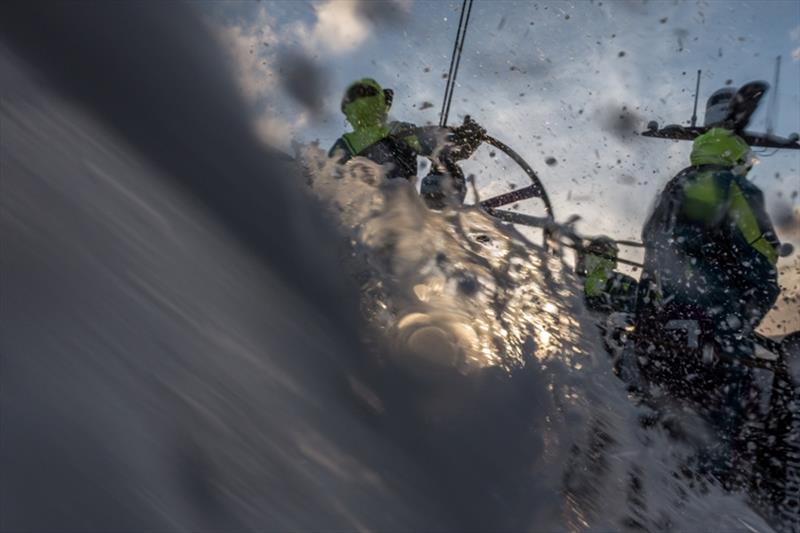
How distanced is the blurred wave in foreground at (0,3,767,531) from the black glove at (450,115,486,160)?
3.75ft

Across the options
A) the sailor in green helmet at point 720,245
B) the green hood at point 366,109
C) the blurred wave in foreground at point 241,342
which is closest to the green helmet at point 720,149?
the sailor in green helmet at point 720,245

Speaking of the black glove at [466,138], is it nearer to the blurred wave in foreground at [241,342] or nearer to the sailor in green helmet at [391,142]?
the sailor in green helmet at [391,142]

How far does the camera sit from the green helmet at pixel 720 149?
10.3 ft

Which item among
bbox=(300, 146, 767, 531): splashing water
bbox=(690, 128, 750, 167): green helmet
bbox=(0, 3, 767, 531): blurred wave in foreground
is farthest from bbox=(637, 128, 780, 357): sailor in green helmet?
bbox=(0, 3, 767, 531): blurred wave in foreground

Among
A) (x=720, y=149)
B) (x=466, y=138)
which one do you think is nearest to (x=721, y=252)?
(x=720, y=149)

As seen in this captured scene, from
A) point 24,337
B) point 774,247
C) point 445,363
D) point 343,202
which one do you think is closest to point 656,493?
point 445,363

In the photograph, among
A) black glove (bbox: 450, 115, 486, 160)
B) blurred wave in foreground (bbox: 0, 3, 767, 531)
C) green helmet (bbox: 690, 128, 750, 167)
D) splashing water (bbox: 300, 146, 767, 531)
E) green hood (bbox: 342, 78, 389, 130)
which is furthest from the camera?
black glove (bbox: 450, 115, 486, 160)

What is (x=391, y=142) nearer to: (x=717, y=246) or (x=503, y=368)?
(x=717, y=246)

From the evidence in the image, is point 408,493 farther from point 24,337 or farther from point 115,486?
point 24,337

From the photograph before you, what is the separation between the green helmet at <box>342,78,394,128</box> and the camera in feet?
11.0

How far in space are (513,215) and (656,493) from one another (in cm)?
267

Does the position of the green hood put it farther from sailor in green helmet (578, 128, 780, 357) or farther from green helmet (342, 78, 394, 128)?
sailor in green helmet (578, 128, 780, 357)

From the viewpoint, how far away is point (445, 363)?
1.79 metres

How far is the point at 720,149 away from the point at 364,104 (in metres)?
1.63
